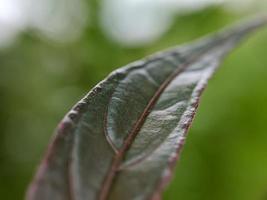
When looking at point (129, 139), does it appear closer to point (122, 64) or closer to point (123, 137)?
point (123, 137)

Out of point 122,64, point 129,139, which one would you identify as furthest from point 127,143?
point 122,64

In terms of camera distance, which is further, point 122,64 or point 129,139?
point 122,64

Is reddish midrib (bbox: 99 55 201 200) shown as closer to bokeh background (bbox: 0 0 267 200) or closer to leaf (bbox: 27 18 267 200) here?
leaf (bbox: 27 18 267 200)

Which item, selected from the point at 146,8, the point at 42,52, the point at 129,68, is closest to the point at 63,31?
the point at 42,52

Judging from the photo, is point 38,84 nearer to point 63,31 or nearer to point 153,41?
point 63,31

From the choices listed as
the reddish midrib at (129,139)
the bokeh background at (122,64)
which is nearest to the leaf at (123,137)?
the reddish midrib at (129,139)

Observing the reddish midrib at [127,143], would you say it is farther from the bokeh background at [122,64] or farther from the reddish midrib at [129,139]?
the bokeh background at [122,64]

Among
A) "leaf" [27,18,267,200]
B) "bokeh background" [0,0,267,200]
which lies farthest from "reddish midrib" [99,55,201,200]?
"bokeh background" [0,0,267,200]
